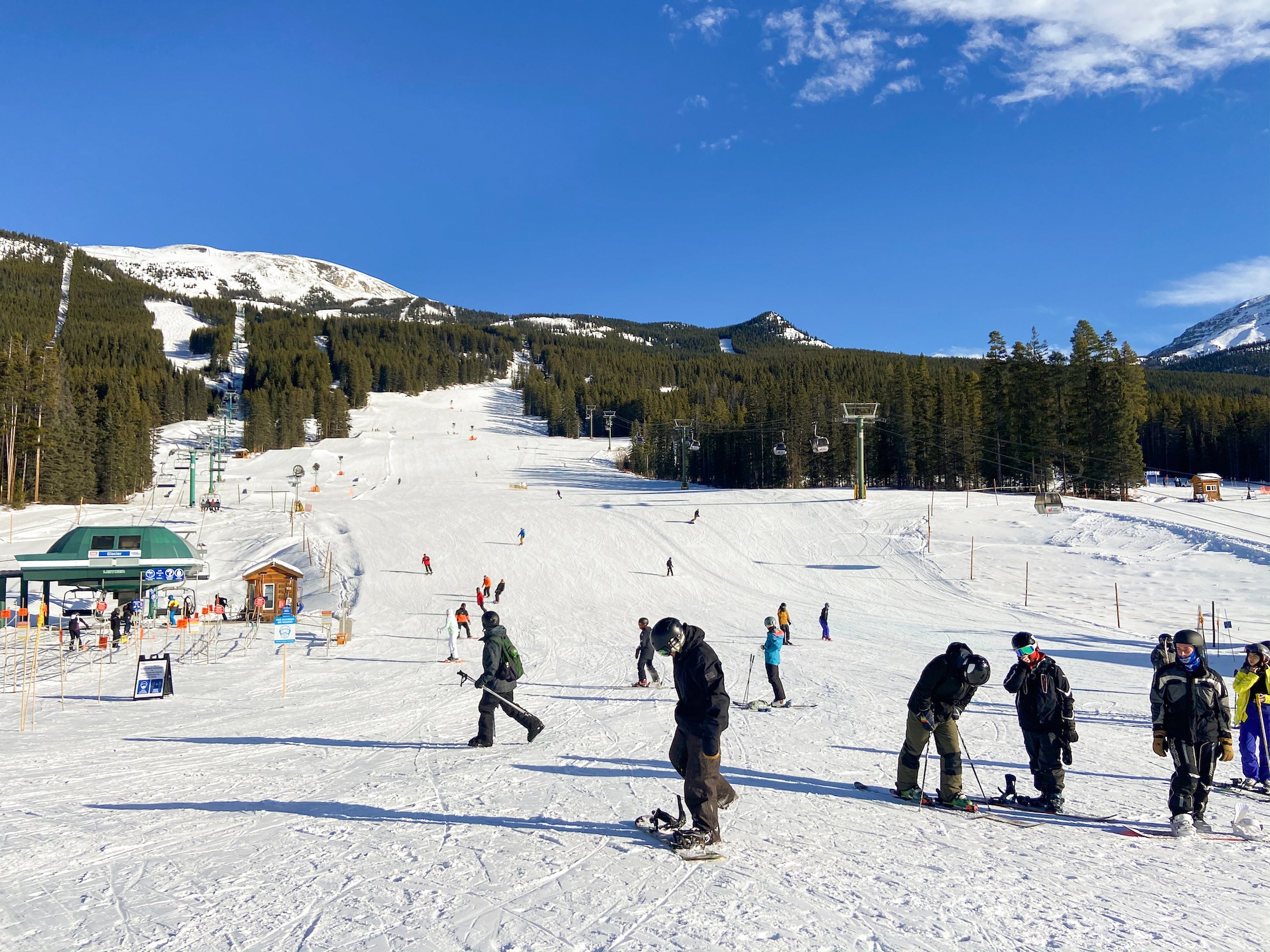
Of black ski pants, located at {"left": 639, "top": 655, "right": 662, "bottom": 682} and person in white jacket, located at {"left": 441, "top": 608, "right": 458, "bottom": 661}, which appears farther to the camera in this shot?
person in white jacket, located at {"left": 441, "top": 608, "right": 458, "bottom": 661}

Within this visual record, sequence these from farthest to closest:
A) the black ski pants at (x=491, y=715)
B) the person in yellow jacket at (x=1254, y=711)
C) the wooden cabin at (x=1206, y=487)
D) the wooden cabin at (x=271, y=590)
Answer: the wooden cabin at (x=1206, y=487) → the wooden cabin at (x=271, y=590) → the black ski pants at (x=491, y=715) → the person in yellow jacket at (x=1254, y=711)

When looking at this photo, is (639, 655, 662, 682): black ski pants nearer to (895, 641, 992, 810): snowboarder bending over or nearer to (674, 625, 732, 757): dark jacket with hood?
(895, 641, 992, 810): snowboarder bending over

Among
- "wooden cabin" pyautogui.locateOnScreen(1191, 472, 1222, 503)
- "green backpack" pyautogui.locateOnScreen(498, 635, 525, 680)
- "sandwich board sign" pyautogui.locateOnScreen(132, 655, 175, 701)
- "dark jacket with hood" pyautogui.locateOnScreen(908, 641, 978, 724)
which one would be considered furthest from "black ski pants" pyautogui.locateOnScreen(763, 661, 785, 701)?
"wooden cabin" pyautogui.locateOnScreen(1191, 472, 1222, 503)

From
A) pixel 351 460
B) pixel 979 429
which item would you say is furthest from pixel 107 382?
pixel 979 429

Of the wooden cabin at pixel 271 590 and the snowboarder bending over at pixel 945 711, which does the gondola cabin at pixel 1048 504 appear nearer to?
the snowboarder bending over at pixel 945 711

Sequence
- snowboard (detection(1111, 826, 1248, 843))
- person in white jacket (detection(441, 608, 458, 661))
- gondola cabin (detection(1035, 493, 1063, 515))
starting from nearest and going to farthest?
snowboard (detection(1111, 826, 1248, 843)) < person in white jacket (detection(441, 608, 458, 661)) < gondola cabin (detection(1035, 493, 1063, 515))

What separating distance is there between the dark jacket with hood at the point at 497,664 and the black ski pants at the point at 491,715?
18 centimetres

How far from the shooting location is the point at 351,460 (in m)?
82.8

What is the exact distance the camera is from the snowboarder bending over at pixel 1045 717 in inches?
255

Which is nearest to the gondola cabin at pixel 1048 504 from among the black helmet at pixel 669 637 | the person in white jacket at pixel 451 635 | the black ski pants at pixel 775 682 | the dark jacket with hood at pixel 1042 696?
the black ski pants at pixel 775 682

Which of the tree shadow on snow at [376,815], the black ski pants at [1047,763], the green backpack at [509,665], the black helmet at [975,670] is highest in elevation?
the black helmet at [975,670]

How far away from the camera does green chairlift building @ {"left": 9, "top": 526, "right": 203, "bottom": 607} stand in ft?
81.6

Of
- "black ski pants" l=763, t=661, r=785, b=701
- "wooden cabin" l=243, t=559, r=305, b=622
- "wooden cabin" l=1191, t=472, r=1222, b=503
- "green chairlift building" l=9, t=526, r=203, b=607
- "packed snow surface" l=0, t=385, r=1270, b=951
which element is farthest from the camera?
"wooden cabin" l=1191, t=472, r=1222, b=503

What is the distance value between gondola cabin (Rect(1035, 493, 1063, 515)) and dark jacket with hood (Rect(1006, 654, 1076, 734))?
3376 centimetres
